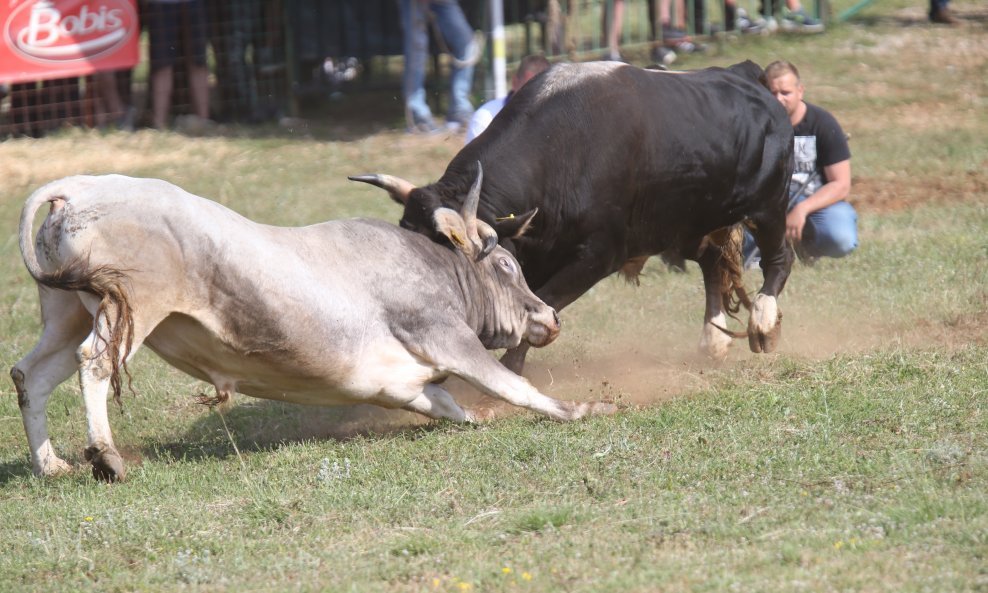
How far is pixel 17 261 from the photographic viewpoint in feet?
32.6

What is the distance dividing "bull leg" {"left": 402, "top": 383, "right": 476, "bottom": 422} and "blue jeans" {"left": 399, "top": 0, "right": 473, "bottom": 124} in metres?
7.13

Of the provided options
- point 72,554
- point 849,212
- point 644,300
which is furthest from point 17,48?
point 72,554

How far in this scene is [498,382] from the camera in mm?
5887

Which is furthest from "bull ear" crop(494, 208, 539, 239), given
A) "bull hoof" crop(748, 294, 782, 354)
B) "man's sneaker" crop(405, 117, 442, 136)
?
"man's sneaker" crop(405, 117, 442, 136)

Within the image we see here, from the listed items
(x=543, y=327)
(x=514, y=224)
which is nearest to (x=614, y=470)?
(x=543, y=327)

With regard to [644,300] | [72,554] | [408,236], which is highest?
[408,236]

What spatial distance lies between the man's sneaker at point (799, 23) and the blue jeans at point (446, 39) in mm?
4849

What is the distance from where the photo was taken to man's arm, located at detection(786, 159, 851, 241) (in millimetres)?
8391

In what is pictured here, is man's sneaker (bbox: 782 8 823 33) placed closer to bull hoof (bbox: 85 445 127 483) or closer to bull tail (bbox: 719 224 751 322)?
bull tail (bbox: 719 224 751 322)

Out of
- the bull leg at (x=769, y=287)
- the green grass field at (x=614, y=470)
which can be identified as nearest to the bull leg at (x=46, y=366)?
the green grass field at (x=614, y=470)

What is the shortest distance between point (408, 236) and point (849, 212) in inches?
151

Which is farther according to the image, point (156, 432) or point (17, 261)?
point (17, 261)

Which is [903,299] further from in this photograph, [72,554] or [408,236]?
[72,554]

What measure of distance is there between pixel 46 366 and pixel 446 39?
811 centimetres
